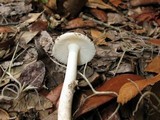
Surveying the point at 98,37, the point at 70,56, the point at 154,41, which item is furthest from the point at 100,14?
the point at 70,56

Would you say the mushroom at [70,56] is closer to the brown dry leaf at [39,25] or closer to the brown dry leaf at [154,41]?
the brown dry leaf at [39,25]

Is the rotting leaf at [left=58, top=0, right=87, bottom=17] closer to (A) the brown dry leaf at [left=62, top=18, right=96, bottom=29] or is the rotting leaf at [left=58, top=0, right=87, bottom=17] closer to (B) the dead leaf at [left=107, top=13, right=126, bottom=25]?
(A) the brown dry leaf at [left=62, top=18, right=96, bottom=29]

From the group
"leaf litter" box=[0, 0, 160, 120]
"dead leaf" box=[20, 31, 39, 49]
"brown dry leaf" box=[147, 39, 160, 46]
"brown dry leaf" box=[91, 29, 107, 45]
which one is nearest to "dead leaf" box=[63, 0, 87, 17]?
"leaf litter" box=[0, 0, 160, 120]

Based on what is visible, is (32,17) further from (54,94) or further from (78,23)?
(54,94)

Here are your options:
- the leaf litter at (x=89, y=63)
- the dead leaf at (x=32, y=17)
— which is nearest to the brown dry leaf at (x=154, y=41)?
the leaf litter at (x=89, y=63)

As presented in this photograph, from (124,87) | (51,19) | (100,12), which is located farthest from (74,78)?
(100,12)

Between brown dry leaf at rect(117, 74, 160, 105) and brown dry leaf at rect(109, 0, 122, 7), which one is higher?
brown dry leaf at rect(109, 0, 122, 7)

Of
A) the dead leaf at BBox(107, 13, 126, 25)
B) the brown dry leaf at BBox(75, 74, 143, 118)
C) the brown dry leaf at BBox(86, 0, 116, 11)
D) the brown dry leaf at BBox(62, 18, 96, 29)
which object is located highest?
the brown dry leaf at BBox(86, 0, 116, 11)
